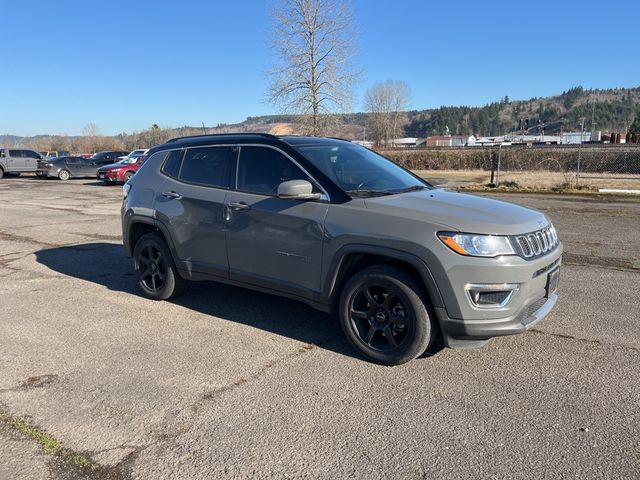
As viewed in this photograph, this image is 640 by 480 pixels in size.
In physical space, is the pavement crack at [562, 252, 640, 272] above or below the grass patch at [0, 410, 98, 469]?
below

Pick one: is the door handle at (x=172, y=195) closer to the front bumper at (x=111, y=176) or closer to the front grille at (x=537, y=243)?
the front grille at (x=537, y=243)

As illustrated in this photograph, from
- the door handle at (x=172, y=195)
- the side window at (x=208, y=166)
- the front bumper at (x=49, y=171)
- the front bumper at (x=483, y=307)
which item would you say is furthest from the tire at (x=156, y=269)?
the front bumper at (x=49, y=171)

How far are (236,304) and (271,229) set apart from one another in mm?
1480

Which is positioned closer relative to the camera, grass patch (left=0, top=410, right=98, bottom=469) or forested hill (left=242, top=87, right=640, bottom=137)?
grass patch (left=0, top=410, right=98, bottom=469)

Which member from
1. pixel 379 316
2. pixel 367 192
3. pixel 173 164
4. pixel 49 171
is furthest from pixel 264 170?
pixel 49 171

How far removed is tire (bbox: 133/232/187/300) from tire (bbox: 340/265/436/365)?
2287 millimetres

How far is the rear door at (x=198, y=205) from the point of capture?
501 centimetres

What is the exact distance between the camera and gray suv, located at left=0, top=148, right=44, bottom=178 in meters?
32.6

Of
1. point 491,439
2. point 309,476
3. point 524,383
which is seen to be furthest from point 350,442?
point 524,383

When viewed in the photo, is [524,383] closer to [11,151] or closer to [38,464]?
[38,464]

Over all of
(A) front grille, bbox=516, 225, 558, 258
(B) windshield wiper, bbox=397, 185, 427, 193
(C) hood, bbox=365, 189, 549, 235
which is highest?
(B) windshield wiper, bbox=397, 185, 427, 193

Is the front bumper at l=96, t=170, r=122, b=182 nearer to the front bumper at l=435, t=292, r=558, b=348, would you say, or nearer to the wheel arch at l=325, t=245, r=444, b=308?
the wheel arch at l=325, t=245, r=444, b=308

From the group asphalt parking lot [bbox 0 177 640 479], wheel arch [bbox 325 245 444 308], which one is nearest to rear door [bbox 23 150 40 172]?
asphalt parking lot [bbox 0 177 640 479]

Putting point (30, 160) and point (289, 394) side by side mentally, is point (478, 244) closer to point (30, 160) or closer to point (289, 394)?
point (289, 394)
